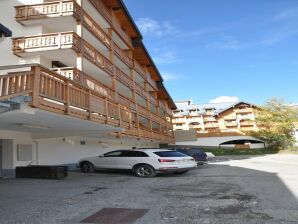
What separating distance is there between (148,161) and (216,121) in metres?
66.7

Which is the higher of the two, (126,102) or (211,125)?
(211,125)

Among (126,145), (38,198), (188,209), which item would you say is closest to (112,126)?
(38,198)

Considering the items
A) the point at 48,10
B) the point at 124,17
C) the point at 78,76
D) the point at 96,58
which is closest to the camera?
the point at 78,76

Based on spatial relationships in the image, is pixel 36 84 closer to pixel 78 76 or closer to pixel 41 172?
pixel 41 172

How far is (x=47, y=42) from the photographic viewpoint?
18.7m

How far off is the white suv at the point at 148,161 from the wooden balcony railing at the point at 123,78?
8752mm

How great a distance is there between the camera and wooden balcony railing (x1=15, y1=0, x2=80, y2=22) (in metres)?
19.1

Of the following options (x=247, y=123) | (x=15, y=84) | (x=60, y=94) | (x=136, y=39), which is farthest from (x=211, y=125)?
(x=15, y=84)

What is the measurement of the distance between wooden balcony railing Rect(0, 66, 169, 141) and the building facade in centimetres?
5077

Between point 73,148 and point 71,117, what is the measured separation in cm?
1038

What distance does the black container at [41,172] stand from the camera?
15.4m

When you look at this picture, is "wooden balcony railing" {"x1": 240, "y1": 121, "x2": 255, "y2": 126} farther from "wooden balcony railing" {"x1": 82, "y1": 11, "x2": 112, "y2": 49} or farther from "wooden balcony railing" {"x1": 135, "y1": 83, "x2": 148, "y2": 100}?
"wooden balcony railing" {"x1": 82, "y1": 11, "x2": 112, "y2": 49}

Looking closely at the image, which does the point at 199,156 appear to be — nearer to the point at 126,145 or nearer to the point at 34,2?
the point at 126,145

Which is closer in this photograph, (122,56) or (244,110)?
(122,56)
